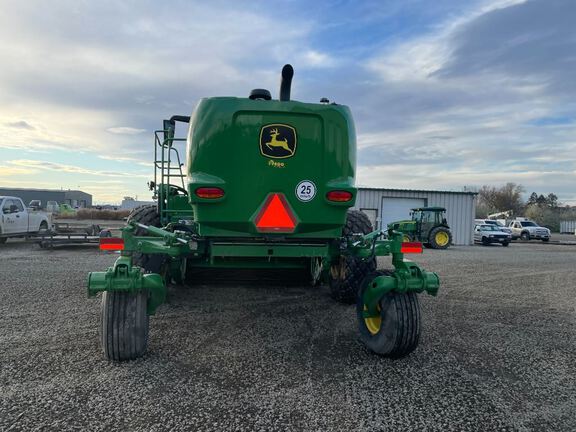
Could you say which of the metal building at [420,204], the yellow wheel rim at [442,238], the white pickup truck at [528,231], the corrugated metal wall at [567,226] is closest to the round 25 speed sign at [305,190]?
the yellow wheel rim at [442,238]

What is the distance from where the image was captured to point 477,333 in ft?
18.0

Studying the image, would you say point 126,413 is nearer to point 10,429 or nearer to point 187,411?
point 187,411

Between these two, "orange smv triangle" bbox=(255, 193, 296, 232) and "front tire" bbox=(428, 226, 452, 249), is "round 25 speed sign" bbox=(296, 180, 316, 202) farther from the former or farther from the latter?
"front tire" bbox=(428, 226, 452, 249)

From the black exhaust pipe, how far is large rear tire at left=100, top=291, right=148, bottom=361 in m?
2.44

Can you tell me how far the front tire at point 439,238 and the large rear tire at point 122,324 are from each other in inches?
785

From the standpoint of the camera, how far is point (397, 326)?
4.14m

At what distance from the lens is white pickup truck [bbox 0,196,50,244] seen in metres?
16.3

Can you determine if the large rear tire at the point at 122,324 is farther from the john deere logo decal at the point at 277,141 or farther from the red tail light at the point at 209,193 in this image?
the john deere logo decal at the point at 277,141

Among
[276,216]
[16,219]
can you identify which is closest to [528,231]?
[16,219]

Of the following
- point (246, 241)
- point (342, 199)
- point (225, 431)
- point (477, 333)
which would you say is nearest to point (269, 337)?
point (246, 241)

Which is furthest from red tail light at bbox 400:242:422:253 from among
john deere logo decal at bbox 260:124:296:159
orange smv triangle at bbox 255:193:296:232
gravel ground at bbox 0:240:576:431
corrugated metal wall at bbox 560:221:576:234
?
corrugated metal wall at bbox 560:221:576:234

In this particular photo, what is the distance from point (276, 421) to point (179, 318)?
306cm

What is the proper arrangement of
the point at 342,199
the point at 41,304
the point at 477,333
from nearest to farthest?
the point at 342,199 < the point at 477,333 < the point at 41,304

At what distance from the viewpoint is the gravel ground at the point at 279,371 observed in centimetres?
313
